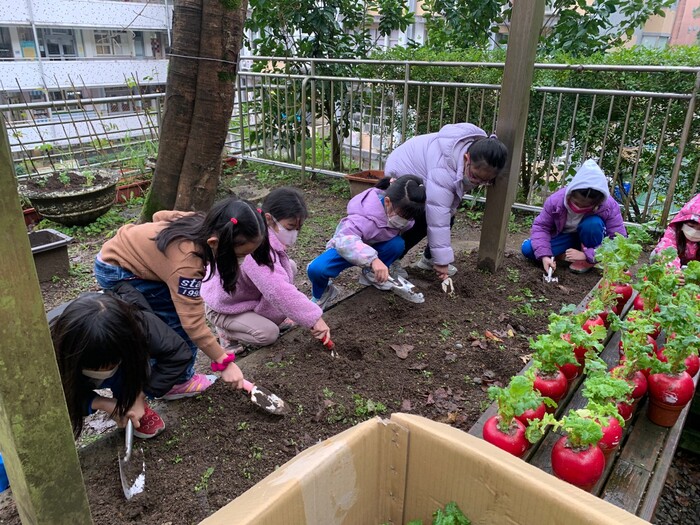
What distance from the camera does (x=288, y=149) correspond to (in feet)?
25.0

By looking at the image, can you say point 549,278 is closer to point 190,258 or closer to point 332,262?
point 332,262

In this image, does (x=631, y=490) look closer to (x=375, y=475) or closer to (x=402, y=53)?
(x=375, y=475)

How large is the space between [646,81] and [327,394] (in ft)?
15.0

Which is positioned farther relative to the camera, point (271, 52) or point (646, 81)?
point (271, 52)

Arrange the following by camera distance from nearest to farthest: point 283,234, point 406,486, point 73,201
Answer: point 406,486
point 283,234
point 73,201

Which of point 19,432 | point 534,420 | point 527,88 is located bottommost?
point 534,420

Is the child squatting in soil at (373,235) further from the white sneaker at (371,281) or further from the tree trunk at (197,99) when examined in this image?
the tree trunk at (197,99)

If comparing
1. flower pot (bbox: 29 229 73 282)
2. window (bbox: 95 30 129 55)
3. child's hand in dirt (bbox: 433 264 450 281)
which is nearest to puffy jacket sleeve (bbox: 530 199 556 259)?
child's hand in dirt (bbox: 433 264 450 281)

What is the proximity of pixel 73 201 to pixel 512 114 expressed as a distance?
14.5ft

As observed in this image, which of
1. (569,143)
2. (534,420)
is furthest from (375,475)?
(569,143)

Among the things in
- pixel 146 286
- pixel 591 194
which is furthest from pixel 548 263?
pixel 146 286

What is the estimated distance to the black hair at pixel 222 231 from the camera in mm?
2168

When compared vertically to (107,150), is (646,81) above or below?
above

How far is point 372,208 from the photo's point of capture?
11.3 feet
